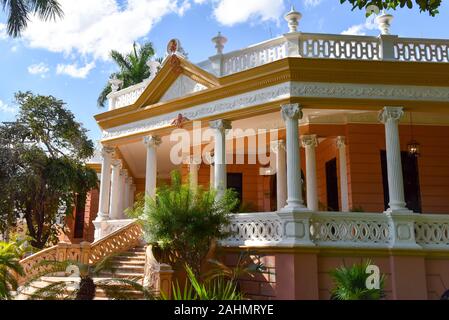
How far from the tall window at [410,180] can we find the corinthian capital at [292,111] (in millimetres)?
3987

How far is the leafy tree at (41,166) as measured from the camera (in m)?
15.9

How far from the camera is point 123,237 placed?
12336 mm

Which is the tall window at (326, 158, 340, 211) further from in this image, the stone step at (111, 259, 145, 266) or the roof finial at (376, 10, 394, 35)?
the stone step at (111, 259, 145, 266)

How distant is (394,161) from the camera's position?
10.1 m

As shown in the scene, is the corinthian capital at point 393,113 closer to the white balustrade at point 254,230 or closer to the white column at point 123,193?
the white balustrade at point 254,230

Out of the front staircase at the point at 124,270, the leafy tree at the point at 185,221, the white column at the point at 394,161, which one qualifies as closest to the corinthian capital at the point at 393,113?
the white column at the point at 394,161

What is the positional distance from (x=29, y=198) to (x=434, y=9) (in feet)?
48.0

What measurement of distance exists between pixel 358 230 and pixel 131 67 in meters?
21.1

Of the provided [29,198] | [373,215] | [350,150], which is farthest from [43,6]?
[373,215]

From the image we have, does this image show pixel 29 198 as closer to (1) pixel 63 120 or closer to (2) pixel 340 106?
(1) pixel 63 120

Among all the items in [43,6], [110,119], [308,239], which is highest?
[43,6]

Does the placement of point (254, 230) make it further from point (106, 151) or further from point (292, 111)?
point (106, 151)

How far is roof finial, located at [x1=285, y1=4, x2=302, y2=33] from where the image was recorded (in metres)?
10.8

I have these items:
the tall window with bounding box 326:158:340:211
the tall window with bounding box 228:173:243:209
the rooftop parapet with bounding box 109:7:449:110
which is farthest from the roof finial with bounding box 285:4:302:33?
the tall window with bounding box 228:173:243:209
